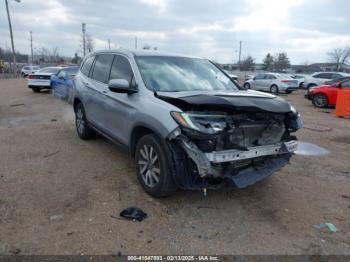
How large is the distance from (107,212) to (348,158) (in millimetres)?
4917

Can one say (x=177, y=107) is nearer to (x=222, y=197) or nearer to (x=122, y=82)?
(x=122, y=82)

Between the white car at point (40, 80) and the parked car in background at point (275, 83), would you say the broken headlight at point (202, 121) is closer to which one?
the white car at point (40, 80)

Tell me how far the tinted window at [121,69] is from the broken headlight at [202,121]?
4.70 feet

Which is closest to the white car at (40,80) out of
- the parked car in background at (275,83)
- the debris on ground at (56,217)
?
the parked car in background at (275,83)

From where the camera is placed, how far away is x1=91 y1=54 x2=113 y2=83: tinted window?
216 inches

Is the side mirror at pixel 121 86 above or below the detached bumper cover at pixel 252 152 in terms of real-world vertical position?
above

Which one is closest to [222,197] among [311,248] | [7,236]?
[311,248]

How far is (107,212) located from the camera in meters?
3.79

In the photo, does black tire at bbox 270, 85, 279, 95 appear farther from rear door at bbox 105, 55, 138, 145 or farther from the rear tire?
A: rear door at bbox 105, 55, 138, 145

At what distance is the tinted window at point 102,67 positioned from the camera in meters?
5.48

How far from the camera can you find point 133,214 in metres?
3.71

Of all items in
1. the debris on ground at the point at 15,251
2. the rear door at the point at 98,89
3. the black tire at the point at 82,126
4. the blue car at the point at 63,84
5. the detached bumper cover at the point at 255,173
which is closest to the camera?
the debris on ground at the point at 15,251

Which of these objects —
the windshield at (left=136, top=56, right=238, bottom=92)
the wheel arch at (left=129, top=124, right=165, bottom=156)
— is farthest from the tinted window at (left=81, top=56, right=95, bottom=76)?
the wheel arch at (left=129, top=124, right=165, bottom=156)

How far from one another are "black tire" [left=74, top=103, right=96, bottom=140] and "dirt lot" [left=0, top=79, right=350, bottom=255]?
2.24 ft
